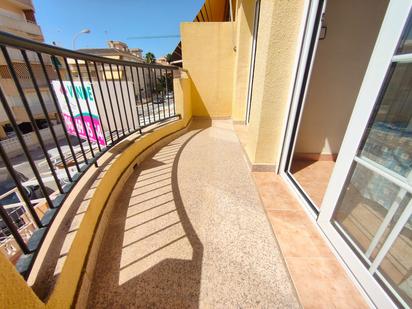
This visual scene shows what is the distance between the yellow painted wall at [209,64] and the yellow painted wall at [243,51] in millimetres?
580

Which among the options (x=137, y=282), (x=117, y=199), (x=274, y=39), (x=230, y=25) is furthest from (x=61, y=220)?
(x=230, y=25)

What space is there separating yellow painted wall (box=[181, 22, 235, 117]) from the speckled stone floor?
116 inches

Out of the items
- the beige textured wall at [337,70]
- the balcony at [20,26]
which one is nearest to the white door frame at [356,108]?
the beige textured wall at [337,70]

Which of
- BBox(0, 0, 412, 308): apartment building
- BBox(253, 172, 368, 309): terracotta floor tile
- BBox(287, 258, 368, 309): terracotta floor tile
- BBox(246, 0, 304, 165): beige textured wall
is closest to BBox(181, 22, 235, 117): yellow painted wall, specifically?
BBox(0, 0, 412, 308): apartment building

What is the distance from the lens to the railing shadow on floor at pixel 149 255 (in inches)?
41.9

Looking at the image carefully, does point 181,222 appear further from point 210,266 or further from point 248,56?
point 248,56

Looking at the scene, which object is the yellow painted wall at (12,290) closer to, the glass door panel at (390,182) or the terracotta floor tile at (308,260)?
the terracotta floor tile at (308,260)

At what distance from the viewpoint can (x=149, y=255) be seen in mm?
1282

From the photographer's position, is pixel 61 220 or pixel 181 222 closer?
pixel 61 220

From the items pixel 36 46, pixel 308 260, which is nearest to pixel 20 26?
pixel 36 46

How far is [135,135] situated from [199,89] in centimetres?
254

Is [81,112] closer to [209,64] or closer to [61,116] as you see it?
[61,116]

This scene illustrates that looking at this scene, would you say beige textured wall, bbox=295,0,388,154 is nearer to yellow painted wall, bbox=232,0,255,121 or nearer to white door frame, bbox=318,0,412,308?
white door frame, bbox=318,0,412,308

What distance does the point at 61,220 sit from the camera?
1.08 m
